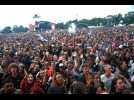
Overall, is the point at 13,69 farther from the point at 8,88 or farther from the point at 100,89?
the point at 100,89

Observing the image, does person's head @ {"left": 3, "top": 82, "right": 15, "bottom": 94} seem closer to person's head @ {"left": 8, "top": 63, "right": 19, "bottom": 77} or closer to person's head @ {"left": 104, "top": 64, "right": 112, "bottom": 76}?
person's head @ {"left": 8, "top": 63, "right": 19, "bottom": 77}

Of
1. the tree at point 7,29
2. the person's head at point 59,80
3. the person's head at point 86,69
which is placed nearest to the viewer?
the person's head at point 59,80

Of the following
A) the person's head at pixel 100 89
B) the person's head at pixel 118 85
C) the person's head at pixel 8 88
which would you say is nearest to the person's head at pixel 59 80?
the person's head at pixel 100 89

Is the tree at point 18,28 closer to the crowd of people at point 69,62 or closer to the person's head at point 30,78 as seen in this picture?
the crowd of people at point 69,62

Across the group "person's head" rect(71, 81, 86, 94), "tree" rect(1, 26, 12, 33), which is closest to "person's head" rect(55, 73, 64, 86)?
"person's head" rect(71, 81, 86, 94)

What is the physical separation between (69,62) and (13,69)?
1.01 metres

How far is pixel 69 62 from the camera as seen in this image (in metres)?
7.65

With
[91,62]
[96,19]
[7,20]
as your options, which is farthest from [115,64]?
[7,20]

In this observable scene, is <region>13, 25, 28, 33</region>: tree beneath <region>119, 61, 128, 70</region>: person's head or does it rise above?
above

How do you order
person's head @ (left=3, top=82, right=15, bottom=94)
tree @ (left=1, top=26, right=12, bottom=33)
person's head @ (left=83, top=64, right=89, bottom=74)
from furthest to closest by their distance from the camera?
tree @ (left=1, top=26, right=12, bottom=33)
person's head @ (left=83, top=64, right=89, bottom=74)
person's head @ (left=3, top=82, right=15, bottom=94)

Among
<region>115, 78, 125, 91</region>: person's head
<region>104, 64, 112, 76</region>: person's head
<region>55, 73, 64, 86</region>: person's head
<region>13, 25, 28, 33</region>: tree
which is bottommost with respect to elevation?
<region>115, 78, 125, 91</region>: person's head

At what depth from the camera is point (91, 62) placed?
762 centimetres

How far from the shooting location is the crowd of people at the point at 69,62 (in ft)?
24.2

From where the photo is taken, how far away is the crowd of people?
7379 millimetres
